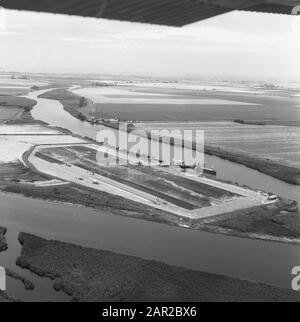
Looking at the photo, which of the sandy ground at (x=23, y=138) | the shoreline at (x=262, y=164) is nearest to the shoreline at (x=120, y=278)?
the shoreline at (x=262, y=164)

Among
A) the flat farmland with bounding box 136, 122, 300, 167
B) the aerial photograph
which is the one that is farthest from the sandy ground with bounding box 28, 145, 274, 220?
the flat farmland with bounding box 136, 122, 300, 167

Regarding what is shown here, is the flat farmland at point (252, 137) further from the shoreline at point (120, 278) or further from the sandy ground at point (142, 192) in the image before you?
the shoreline at point (120, 278)

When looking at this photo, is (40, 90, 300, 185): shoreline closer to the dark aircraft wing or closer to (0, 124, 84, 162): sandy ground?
(0, 124, 84, 162): sandy ground

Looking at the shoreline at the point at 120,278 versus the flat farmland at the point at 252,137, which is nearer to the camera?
the shoreline at the point at 120,278

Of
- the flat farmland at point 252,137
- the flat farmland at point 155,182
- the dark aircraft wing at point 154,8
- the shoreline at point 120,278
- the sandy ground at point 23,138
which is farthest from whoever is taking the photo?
the flat farmland at point 252,137

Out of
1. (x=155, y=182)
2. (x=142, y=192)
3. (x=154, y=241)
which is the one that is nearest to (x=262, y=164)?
(x=155, y=182)

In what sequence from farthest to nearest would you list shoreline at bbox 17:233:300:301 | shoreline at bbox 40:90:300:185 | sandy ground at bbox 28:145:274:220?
Result: 1. shoreline at bbox 40:90:300:185
2. sandy ground at bbox 28:145:274:220
3. shoreline at bbox 17:233:300:301
